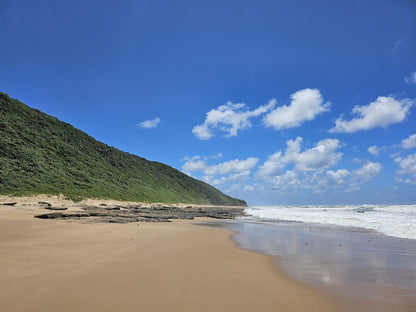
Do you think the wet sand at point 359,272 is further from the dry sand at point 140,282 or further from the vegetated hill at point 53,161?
the vegetated hill at point 53,161

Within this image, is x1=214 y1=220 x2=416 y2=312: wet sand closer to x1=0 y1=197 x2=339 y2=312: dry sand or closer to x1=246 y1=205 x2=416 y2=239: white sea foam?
x1=0 y1=197 x2=339 y2=312: dry sand

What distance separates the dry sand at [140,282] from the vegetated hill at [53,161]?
29957 mm

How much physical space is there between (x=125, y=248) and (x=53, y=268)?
269 centimetres

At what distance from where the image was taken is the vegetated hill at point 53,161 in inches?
1353

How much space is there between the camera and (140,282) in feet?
14.7

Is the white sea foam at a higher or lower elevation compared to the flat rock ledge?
higher

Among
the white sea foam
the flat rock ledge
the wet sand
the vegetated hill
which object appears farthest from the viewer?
the vegetated hill

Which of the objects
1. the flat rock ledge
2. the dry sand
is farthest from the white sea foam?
the dry sand

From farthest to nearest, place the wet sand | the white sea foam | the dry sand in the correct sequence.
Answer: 1. the white sea foam
2. the wet sand
3. the dry sand

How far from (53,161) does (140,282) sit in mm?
50206

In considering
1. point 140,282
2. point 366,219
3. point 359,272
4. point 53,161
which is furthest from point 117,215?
point 53,161

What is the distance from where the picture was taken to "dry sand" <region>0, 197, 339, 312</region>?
3545mm

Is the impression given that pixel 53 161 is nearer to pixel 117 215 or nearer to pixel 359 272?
pixel 117 215

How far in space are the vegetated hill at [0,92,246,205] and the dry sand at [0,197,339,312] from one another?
29957mm
